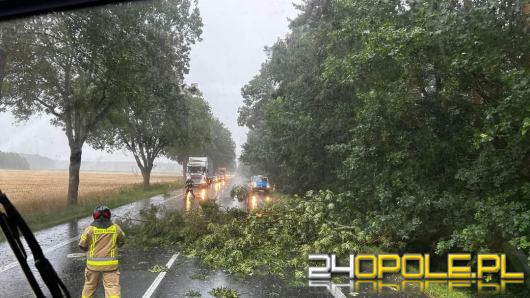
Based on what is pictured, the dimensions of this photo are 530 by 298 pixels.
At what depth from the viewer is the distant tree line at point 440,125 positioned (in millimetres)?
8406

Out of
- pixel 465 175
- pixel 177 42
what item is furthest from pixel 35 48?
pixel 465 175

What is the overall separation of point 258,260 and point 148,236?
4621 mm

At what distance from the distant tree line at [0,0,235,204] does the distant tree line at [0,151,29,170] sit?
4031 inches

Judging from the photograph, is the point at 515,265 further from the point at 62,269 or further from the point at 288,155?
the point at 288,155

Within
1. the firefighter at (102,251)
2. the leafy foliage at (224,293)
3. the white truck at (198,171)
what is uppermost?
the white truck at (198,171)

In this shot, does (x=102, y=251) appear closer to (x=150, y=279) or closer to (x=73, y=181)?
(x=150, y=279)

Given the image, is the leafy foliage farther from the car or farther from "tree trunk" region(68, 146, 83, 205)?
the car

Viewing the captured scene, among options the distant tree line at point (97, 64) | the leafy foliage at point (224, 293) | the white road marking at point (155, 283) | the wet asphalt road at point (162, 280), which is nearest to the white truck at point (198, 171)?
the distant tree line at point (97, 64)

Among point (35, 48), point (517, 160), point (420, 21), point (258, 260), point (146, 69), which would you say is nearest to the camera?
point (517, 160)

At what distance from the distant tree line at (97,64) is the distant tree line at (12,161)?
102m

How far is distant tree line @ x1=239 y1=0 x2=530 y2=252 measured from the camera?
8406 millimetres

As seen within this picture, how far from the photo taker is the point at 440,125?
36.7ft

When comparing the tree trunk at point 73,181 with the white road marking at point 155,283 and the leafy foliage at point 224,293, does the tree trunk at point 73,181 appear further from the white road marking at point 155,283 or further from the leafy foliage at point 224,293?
the leafy foliage at point 224,293

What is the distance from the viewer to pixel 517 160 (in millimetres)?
8750
